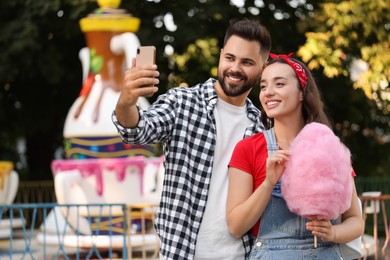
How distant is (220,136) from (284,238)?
0.55 meters

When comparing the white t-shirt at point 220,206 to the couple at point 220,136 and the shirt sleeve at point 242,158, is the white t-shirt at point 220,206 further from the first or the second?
the shirt sleeve at point 242,158

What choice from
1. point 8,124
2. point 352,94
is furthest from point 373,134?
point 8,124

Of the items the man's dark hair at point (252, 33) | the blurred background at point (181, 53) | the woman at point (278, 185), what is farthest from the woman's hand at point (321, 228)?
the blurred background at point (181, 53)

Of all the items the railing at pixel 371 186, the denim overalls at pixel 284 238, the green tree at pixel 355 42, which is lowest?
the railing at pixel 371 186

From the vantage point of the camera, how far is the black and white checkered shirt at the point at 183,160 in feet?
10.8

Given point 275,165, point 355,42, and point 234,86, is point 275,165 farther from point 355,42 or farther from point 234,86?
point 355,42

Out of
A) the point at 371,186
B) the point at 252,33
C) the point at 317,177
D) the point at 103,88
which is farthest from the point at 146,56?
the point at 371,186

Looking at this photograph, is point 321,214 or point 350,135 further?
point 350,135

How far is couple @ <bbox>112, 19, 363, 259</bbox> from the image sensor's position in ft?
10.1

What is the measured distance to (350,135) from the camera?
16547mm

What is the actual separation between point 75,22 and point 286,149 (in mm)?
12290

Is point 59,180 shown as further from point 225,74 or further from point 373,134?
point 373,134

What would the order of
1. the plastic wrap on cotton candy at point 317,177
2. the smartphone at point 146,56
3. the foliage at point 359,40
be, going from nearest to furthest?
the plastic wrap on cotton candy at point 317,177
the smartphone at point 146,56
the foliage at point 359,40

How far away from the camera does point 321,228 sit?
9.74 ft
